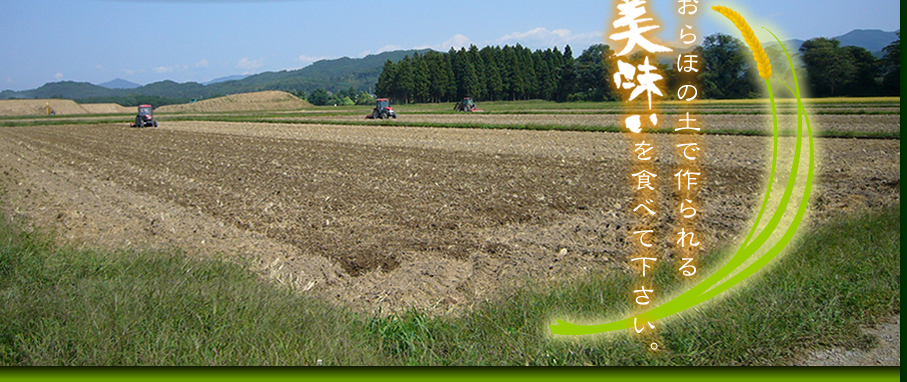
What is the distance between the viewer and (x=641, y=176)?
3.70 metres

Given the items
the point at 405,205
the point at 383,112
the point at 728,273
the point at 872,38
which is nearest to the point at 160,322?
the point at 728,273

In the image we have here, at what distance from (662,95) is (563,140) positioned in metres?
16.2

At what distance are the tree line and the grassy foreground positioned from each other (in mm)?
1568

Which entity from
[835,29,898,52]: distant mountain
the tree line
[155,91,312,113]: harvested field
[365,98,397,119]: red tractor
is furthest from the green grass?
[155,91,312,113]: harvested field

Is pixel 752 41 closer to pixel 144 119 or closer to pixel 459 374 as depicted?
pixel 459 374

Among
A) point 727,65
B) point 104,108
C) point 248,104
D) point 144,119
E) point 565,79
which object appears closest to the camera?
point 727,65

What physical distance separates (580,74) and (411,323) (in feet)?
114

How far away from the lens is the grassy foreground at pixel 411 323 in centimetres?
348

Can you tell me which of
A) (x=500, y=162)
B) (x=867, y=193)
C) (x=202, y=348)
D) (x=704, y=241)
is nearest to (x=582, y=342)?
(x=202, y=348)

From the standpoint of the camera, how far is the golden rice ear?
352 cm

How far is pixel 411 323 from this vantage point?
4.52 metres

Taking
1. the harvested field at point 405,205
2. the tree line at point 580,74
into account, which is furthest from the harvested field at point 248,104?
the harvested field at point 405,205

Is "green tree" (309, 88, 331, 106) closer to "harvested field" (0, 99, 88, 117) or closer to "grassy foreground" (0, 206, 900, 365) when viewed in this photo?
"harvested field" (0, 99, 88, 117)

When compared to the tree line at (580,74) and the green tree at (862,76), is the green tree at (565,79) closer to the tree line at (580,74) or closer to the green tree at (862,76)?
the tree line at (580,74)
